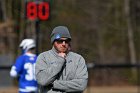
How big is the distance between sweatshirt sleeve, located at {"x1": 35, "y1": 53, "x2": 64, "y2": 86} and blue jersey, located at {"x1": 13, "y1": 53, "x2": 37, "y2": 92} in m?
4.93

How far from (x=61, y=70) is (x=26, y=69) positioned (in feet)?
16.9

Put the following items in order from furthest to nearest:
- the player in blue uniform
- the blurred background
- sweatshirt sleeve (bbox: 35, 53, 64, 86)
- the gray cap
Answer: the blurred background
the player in blue uniform
the gray cap
sweatshirt sleeve (bbox: 35, 53, 64, 86)

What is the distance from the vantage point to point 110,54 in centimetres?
4297

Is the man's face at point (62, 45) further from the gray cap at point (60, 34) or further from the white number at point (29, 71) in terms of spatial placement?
the white number at point (29, 71)

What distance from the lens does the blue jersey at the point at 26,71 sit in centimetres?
1166

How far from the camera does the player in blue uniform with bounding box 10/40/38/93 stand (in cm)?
1164

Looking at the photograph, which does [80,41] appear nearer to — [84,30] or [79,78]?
[84,30]

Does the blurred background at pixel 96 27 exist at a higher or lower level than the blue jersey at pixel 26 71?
lower

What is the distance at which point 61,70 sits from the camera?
6.66m

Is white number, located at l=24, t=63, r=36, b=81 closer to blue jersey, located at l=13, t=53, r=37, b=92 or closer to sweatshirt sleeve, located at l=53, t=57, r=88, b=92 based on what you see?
blue jersey, located at l=13, t=53, r=37, b=92

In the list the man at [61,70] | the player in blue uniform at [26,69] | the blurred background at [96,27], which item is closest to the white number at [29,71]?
the player in blue uniform at [26,69]

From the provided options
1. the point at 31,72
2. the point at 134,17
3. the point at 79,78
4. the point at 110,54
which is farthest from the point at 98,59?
the point at 79,78

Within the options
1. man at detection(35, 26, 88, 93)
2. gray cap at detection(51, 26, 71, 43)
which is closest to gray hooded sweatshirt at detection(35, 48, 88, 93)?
man at detection(35, 26, 88, 93)

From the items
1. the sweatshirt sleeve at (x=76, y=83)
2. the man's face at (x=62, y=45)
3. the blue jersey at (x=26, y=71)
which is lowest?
the blue jersey at (x=26, y=71)
